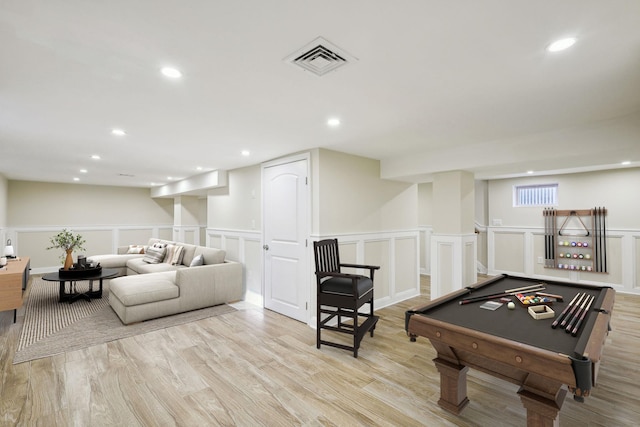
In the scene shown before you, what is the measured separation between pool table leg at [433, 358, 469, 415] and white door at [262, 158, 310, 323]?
78.6 inches

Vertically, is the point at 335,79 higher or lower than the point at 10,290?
higher

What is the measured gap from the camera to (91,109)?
245cm

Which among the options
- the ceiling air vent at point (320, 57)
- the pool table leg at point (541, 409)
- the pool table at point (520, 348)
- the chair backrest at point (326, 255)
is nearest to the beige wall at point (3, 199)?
the chair backrest at point (326, 255)

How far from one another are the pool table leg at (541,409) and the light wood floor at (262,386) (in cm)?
44

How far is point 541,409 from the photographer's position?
63.2 inches

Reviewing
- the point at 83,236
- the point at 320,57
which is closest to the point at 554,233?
the point at 320,57

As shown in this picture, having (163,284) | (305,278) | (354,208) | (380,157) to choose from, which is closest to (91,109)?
(163,284)

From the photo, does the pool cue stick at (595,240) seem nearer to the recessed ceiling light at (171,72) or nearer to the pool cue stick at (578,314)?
the pool cue stick at (578,314)

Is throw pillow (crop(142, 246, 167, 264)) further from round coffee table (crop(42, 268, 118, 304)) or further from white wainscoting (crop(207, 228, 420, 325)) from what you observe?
white wainscoting (crop(207, 228, 420, 325))

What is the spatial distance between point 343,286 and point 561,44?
8.21 feet

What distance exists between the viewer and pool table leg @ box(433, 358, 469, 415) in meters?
2.06

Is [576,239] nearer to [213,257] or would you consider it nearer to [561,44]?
[561,44]

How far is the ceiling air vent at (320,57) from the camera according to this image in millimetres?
1552

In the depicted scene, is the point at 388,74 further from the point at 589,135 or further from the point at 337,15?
the point at 589,135
